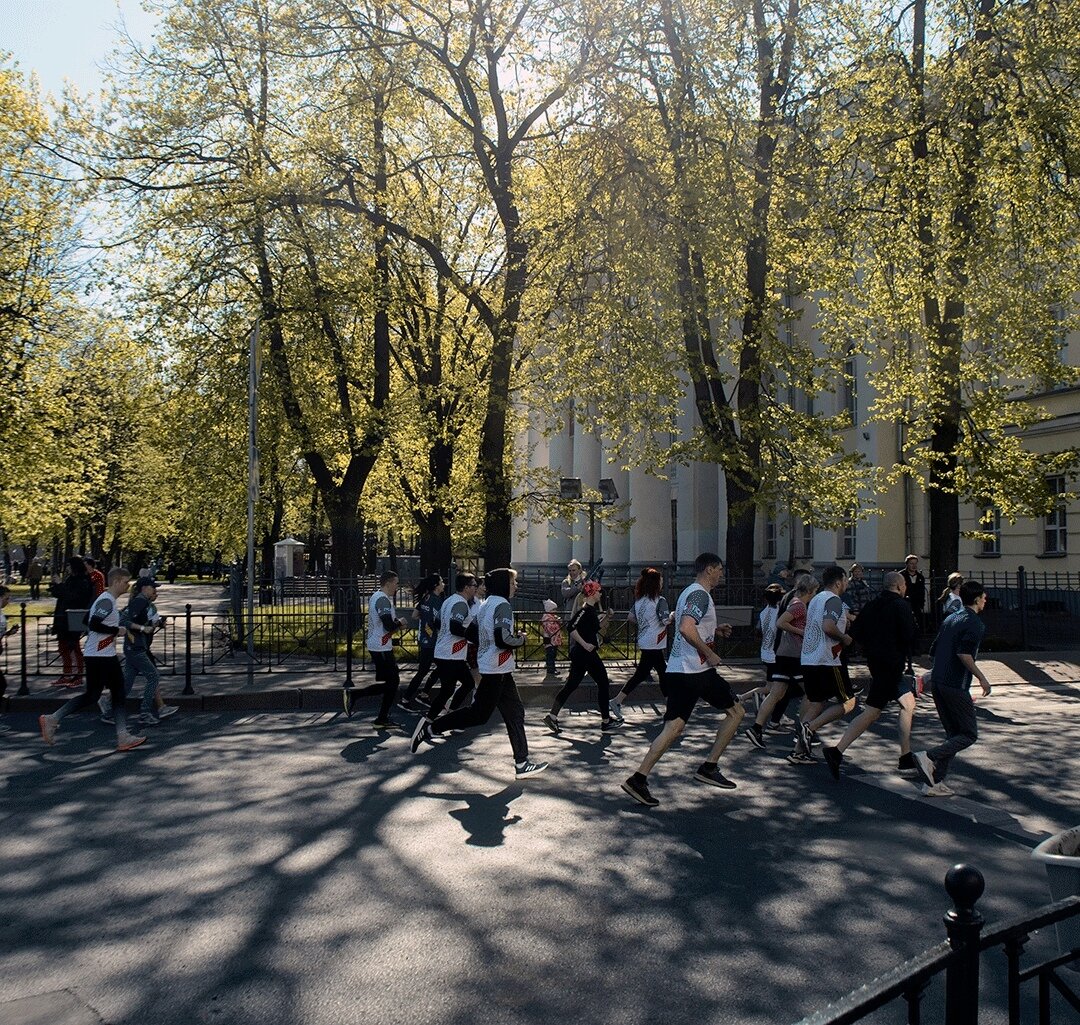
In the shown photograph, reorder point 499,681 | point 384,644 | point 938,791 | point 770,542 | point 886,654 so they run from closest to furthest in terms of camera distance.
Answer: point 938,791
point 886,654
point 499,681
point 384,644
point 770,542

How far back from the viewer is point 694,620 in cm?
920

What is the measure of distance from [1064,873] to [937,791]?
5.77 m

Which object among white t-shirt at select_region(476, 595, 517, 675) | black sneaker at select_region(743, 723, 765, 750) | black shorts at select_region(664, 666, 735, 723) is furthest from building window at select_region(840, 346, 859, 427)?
black shorts at select_region(664, 666, 735, 723)

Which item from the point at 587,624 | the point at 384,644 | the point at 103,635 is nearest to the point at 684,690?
the point at 587,624

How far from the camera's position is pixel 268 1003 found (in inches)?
191

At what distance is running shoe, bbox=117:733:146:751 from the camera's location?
11844mm

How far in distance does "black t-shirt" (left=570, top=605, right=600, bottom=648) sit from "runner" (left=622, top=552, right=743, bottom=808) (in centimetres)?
423

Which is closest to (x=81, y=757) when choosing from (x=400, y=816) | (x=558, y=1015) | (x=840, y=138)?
(x=400, y=816)

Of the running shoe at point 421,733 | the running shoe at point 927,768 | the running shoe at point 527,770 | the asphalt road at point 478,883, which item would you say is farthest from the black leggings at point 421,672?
the running shoe at point 927,768

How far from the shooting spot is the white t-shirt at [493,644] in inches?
405

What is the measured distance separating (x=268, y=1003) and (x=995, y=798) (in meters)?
6.43

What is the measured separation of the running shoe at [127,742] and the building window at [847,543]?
89.0 ft

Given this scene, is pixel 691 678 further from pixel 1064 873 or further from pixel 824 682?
pixel 1064 873

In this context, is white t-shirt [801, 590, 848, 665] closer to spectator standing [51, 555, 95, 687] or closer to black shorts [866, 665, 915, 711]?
black shorts [866, 665, 915, 711]
